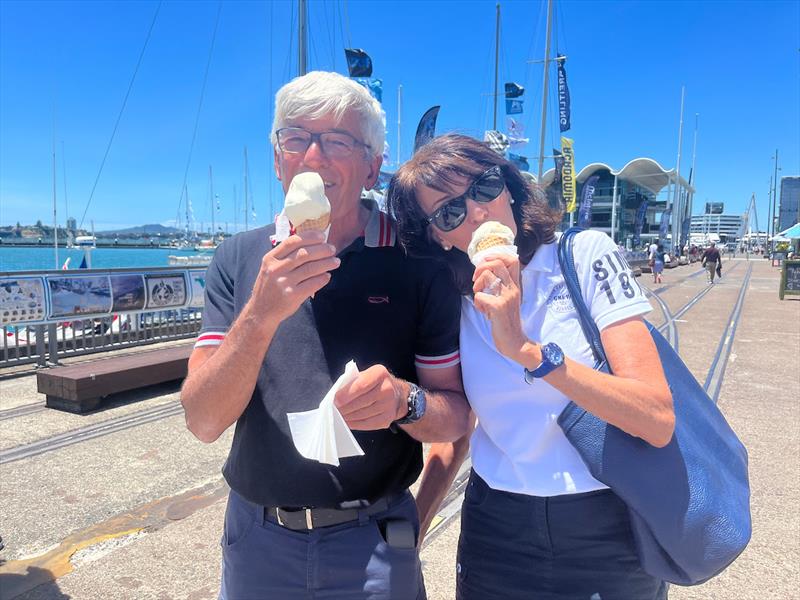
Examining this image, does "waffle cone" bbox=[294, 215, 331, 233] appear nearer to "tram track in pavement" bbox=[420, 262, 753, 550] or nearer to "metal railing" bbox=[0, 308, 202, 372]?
"tram track in pavement" bbox=[420, 262, 753, 550]

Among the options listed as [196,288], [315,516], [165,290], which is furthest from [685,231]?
[315,516]

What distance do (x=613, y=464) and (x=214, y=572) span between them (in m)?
2.63

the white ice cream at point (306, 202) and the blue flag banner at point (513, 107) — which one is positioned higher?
the blue flag banner at point (513, 107)

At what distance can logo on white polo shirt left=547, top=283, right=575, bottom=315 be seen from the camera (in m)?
1.58

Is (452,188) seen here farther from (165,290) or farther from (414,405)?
(165,290)

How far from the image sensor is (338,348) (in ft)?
5.46

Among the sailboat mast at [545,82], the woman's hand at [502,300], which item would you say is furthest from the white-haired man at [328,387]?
the sailboat mast at [545,82]

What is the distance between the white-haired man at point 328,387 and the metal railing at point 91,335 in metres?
7.30

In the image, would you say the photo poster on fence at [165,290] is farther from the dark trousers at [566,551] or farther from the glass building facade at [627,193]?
the glass building facade at [627,193]

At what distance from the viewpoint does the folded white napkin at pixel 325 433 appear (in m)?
1.38

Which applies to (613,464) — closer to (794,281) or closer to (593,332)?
(593,332)

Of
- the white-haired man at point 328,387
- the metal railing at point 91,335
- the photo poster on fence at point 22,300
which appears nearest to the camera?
the white-haired man at point 328,387

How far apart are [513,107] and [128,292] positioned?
20.1 meters

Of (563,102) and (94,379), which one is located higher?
(563,102)
